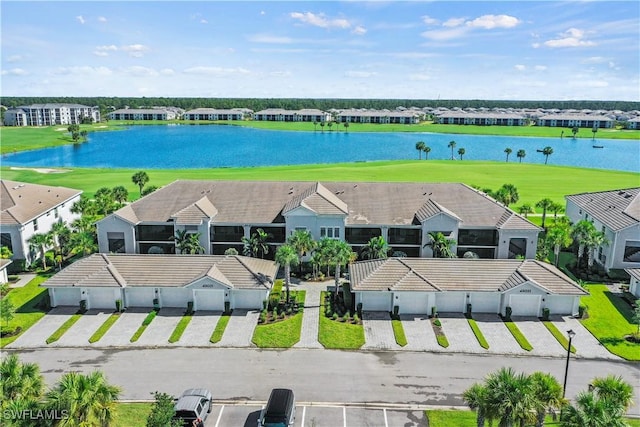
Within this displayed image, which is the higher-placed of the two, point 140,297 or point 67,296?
point 140,297

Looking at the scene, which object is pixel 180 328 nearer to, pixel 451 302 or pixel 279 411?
pixel 279 411

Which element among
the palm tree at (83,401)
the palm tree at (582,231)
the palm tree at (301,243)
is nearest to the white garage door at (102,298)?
the palm tree at (301,243)

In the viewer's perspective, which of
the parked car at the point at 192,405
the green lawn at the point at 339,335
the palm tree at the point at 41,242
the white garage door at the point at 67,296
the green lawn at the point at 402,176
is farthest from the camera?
the green lawn at the point at 402,176

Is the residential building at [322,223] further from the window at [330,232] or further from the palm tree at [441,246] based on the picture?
the palm tree at [441,246]

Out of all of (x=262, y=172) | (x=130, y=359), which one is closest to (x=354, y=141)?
(x=262, y=172)

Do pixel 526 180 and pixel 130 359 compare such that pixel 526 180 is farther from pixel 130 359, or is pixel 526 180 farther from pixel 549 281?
pixel 130 359

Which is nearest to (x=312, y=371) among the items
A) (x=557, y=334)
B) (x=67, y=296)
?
(x=557, y=334)
